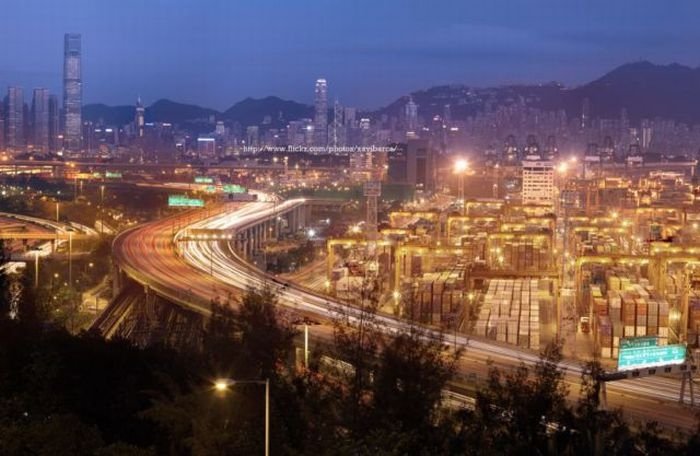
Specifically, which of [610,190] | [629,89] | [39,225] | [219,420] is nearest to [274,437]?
[219,420]

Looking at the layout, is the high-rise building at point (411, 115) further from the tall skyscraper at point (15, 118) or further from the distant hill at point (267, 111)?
the tall skyscraper at point (15, 118)

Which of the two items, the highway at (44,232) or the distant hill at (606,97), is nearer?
the highway at (44,232)

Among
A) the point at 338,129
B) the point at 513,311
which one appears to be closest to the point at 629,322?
the point at 513,311

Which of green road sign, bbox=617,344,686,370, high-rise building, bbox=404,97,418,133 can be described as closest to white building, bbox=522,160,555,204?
high-rise building, bbox=404,97,418,133

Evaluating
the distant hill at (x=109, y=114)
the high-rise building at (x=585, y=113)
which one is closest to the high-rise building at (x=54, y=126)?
the distant hill at (x=109, y=114)

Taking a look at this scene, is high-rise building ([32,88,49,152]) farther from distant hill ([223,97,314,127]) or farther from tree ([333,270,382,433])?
tree ([333,270,382,433])

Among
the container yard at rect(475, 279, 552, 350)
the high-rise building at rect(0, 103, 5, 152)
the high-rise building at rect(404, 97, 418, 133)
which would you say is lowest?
the container yard at rect(475, 279, 552, 350)

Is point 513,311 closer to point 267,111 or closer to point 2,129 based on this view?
point 2,129
